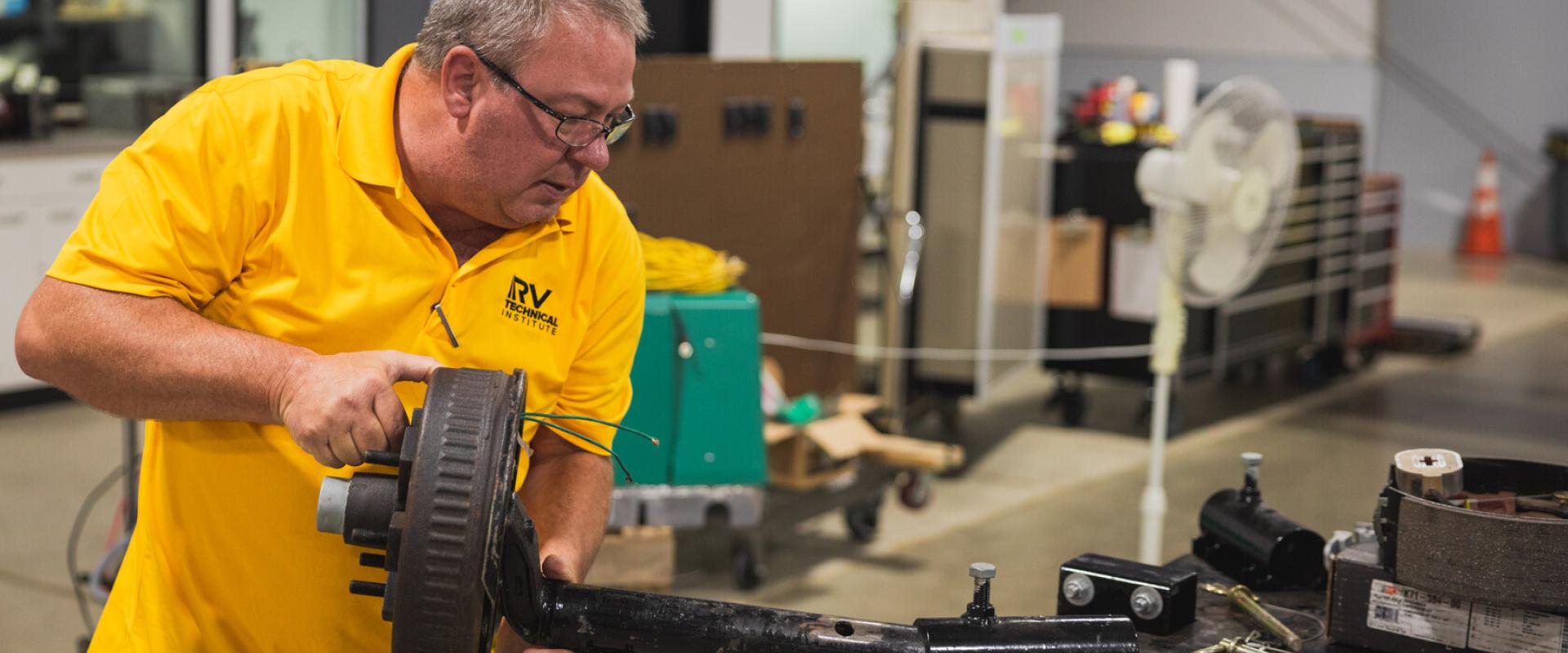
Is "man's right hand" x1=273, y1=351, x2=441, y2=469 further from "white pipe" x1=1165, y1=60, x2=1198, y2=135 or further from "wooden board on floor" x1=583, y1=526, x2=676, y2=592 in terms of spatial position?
"white pipe" x1=1165, y1=60, x2=1198, y2=135

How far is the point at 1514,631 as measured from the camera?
1.55m

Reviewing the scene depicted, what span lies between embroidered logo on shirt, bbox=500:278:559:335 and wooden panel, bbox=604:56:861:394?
297 cm

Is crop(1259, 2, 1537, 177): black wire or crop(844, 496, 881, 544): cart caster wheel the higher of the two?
crop(1259, 2, 1537, 177): black wire

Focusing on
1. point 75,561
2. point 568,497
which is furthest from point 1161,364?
point 75,561

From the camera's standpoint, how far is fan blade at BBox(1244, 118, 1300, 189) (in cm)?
366

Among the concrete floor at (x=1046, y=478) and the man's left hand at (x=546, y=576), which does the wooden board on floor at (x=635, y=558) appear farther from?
the man's left hand at (x=546, y=576)

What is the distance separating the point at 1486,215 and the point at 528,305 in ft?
33.8

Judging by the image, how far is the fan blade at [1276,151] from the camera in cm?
366

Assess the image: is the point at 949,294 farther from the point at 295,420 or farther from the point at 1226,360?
the point at 295,420

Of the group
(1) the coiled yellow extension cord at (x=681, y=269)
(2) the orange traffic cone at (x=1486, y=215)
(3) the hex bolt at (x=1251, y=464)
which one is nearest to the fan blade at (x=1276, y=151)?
(1) the coiled yellow extension cord at (x=681, y=269)

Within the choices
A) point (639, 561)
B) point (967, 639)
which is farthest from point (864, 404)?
point (967, 639)

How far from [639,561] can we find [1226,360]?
293 cm

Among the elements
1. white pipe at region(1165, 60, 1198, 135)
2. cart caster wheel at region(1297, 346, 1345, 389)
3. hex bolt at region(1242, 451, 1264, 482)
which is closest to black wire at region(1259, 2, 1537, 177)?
cart caster wheel at region(1297, 346, 1345, 389)

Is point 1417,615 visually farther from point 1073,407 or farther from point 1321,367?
point 1321,367
